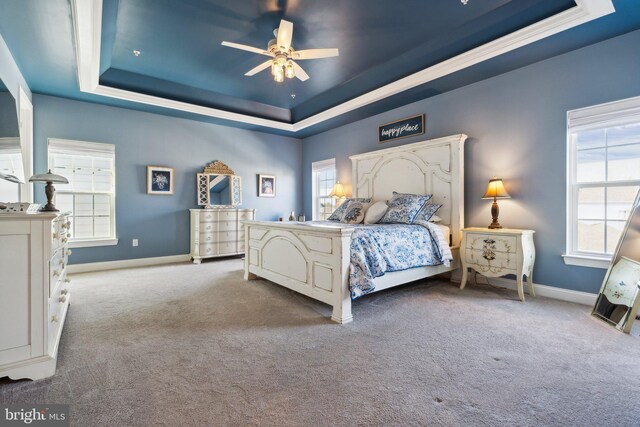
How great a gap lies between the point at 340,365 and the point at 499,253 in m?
2.26

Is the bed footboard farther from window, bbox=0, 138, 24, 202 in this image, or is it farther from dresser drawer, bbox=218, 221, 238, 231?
window, bbox=0, 138, 24, 202

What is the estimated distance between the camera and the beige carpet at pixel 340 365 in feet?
4.43

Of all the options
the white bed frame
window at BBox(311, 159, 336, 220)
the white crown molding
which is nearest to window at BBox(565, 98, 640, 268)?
the white crown molding

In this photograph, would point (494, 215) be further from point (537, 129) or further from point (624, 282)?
point (624, 282)

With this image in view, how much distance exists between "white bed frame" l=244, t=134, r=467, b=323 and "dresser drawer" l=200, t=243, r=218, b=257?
1.49m

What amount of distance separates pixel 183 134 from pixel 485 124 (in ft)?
15.6

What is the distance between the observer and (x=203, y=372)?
1683 millimetres

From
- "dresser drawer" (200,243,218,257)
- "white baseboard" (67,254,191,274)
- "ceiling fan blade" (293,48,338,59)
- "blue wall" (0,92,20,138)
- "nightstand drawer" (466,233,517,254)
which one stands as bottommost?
"white baseboard" (67,254,191,274)

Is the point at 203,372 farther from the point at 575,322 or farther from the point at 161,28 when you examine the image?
the point at 161,28

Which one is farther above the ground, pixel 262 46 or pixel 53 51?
pixel 262 46

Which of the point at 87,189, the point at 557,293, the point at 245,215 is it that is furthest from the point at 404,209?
the point at 87,189

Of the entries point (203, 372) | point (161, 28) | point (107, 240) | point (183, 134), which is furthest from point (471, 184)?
point (107, 240)

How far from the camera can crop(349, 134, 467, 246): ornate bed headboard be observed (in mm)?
3734

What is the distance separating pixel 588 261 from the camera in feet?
9.34
